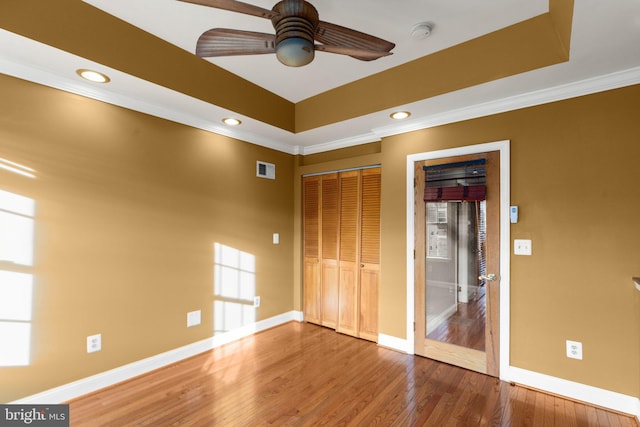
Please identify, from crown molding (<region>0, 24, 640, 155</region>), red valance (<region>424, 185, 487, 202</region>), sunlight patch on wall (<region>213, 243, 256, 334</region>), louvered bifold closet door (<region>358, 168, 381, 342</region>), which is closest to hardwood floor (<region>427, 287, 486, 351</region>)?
louvered bifold closet door (<region>358, 168, 381, 342</region>)

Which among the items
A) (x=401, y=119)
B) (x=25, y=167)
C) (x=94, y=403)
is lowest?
(x=94, y=403)

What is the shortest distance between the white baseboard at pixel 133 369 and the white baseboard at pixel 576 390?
282 cm

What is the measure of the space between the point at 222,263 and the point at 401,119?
2.58 m

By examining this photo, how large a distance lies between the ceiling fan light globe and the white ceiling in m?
0.80

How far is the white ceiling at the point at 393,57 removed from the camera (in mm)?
1924

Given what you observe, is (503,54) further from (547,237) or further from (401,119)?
(547,237)

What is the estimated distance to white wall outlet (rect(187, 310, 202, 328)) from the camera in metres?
3.17

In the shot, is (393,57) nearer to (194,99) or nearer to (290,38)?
(290,38)

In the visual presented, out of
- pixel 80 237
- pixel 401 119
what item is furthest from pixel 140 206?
pixel 401 119

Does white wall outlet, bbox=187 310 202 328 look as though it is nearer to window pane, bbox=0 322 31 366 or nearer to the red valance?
window pane, bbox=0 322 31 366

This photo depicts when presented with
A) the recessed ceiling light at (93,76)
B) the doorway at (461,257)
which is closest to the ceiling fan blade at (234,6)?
the recessed ceiling light at (93,76)

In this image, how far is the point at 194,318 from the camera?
10.5 feet

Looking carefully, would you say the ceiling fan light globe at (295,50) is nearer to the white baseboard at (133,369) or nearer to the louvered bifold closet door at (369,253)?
the louvered bifold closet door at (369,253)

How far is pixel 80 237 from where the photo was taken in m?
2.47
